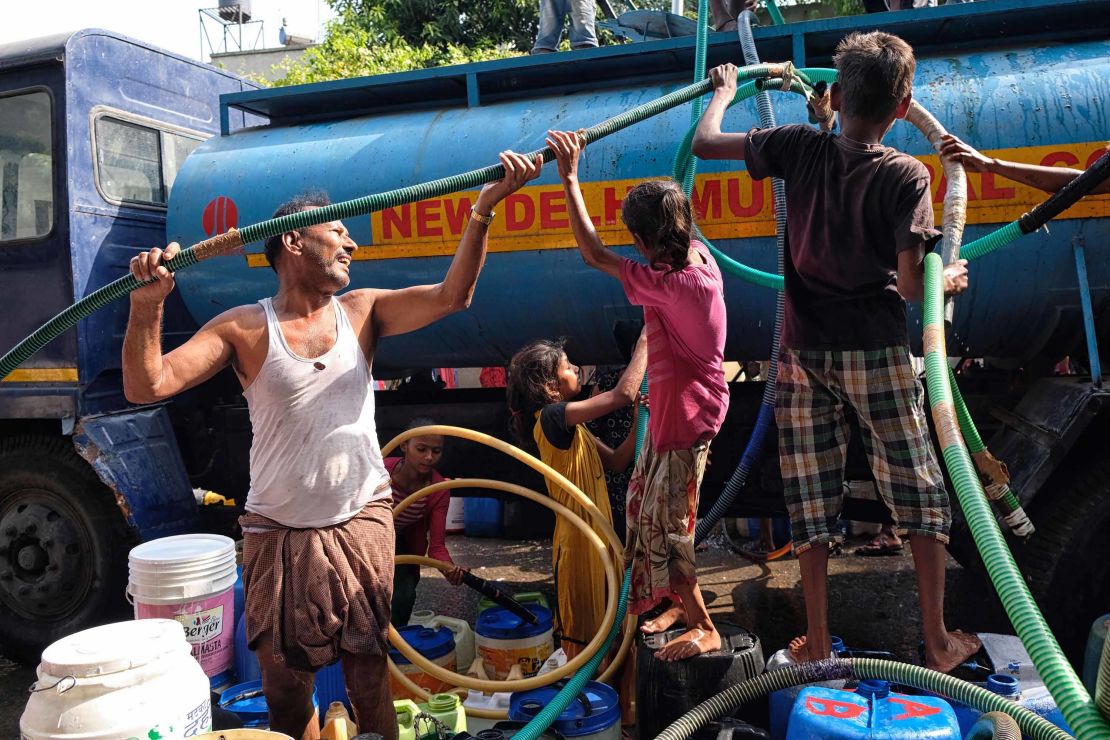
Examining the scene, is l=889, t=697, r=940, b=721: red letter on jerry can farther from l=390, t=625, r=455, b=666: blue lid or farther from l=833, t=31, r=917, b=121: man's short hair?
l=390, t=625, r=455, b=666: blue lid

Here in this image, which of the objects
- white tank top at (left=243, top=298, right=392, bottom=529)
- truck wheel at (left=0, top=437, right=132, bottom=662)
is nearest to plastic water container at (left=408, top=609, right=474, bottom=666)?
white tank top at (left=243, top=298, right=392, bottom=529)

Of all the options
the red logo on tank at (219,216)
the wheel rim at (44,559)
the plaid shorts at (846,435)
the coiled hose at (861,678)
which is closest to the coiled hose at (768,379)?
the plaid shorts at (846,435)

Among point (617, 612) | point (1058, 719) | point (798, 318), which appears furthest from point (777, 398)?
point (1058, 719)

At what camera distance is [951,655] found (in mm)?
2609

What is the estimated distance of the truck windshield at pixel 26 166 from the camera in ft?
14.8

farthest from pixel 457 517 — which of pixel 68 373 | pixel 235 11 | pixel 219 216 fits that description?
pixel 235 11

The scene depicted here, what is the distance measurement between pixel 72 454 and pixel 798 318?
3631 mm

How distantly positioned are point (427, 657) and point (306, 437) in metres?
1.32

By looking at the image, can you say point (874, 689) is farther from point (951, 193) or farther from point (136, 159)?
point (136, 159)

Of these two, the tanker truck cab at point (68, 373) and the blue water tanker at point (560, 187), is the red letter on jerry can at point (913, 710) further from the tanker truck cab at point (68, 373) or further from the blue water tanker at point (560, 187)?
the tanker truck cab at point (68, 373)

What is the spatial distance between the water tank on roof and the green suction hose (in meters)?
25.8

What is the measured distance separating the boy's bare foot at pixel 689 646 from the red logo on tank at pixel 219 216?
2843 mm

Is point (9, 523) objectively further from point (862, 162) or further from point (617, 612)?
point (862, 162)

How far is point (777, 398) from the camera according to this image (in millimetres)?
2824
